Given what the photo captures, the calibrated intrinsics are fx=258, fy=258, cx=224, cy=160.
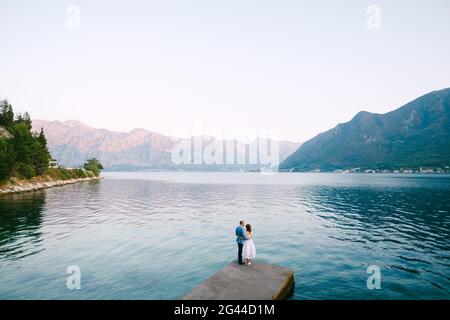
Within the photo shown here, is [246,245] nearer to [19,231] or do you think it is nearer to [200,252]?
[200,252]

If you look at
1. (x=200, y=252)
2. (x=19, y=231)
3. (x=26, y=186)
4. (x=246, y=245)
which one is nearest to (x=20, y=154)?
(x=26, y=186)

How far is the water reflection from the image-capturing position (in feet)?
86.7

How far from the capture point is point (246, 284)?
1570 centimetres

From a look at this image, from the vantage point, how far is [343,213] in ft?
170

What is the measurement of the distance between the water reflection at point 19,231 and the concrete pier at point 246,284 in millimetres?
20834

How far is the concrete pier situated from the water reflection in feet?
68.4

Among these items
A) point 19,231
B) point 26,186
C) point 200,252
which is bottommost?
point 200,252

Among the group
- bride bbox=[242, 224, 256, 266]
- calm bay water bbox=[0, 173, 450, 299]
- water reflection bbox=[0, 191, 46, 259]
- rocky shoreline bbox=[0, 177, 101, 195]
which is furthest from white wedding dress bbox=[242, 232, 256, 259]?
rocky shoreline bbox=[0, 177, 101, 195]

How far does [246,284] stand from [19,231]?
34.3 m

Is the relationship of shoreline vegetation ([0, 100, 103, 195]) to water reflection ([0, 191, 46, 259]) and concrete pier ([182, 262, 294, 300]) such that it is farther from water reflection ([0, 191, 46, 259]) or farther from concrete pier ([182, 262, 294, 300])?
concrete pier ([182, 262, 294, 300])

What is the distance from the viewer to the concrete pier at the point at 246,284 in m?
14.3

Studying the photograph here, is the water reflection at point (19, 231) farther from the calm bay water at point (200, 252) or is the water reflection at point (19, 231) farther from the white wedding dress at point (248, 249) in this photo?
the white wedding dress at point (248, 249)
